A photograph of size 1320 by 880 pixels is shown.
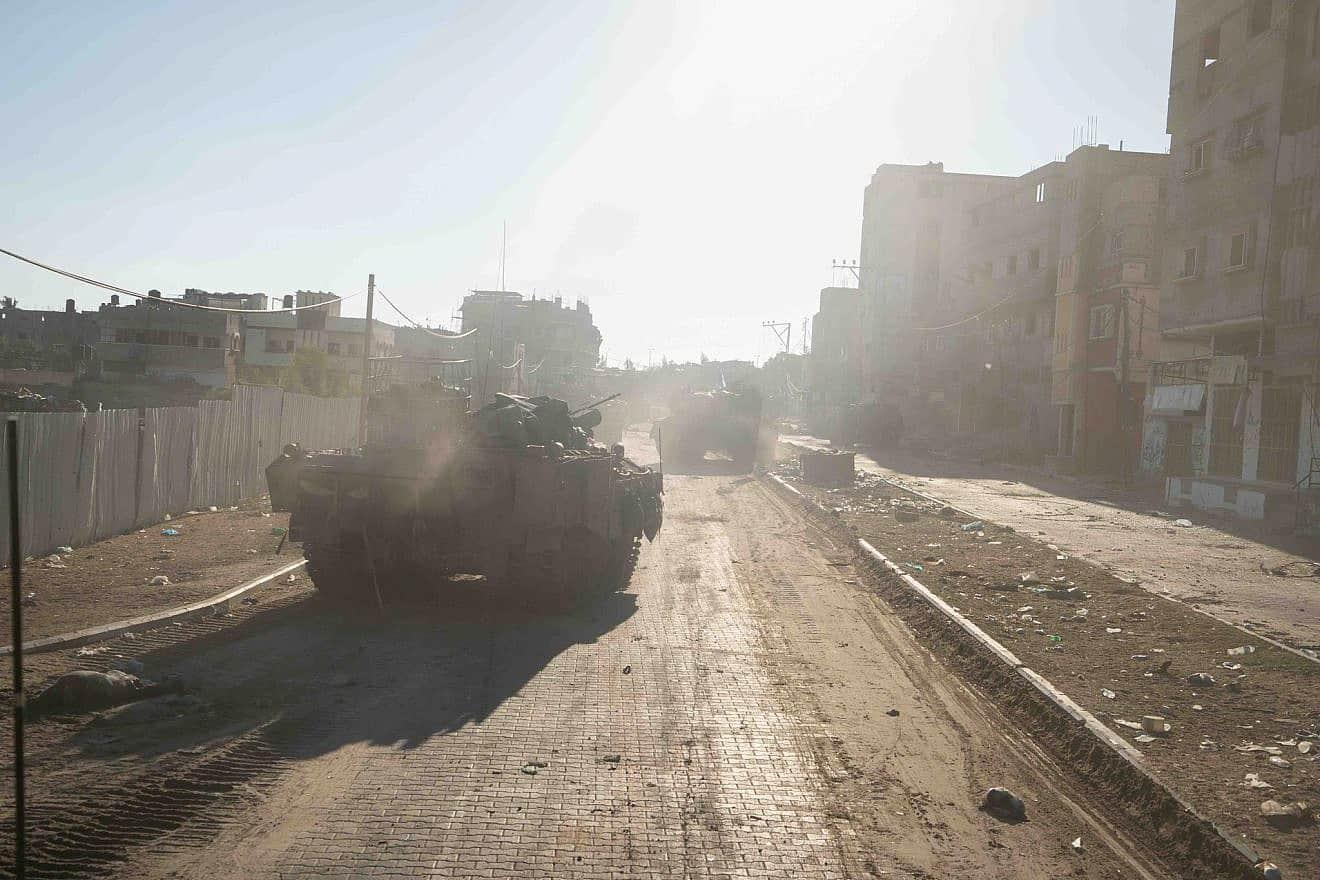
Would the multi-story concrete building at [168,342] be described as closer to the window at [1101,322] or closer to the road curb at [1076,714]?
the window at [1101,322]

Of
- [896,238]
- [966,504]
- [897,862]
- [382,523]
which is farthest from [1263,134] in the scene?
[896,238]

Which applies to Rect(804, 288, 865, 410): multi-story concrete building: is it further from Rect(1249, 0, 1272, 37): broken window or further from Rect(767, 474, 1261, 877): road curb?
Rect(767, 474, 1261, 877): road curb

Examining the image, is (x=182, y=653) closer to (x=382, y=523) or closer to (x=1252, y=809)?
(x=382, y=523)

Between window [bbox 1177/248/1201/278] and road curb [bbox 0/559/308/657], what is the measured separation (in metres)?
23.4

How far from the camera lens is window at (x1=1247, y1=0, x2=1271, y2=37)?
24391mm

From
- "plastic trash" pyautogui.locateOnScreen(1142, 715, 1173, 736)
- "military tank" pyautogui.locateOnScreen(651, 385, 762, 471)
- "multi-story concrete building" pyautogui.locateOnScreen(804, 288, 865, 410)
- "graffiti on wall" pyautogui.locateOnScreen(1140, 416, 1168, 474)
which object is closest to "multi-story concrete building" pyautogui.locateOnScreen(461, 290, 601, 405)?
"multi-story concrete building" pyautogui.locateOnScreen(804, 288, 865, 410)

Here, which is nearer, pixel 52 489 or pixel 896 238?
pixel 52 489

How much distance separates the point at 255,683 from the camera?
23.6 feet

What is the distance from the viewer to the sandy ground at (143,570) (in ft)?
30.0

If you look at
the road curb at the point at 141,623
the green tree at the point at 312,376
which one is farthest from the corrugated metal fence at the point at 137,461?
the green tree at the point at 312,376

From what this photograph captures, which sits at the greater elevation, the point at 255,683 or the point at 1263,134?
the point at 1263,134

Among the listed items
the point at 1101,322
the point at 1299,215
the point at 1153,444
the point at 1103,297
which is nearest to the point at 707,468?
the point at 1153,444

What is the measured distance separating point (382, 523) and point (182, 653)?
2468 mm

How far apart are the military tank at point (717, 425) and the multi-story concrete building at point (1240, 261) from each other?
1241 cm
